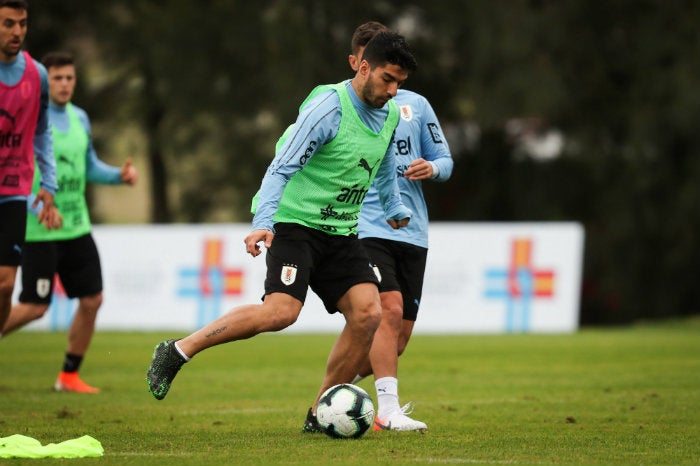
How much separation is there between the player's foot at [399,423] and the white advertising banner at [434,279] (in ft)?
37.8

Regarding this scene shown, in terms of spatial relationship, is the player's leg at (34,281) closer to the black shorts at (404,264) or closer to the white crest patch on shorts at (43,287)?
the white crest patch on shorts at (43,287)

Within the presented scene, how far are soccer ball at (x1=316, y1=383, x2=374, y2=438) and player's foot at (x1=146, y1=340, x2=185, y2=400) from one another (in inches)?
36.2

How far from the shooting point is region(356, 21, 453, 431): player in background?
829cm

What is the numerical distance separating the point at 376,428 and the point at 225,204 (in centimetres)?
2488

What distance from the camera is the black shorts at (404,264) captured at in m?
8.53

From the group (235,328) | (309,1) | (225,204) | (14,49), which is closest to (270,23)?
(309,1)

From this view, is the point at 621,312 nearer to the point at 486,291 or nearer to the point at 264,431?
the point at 486,291

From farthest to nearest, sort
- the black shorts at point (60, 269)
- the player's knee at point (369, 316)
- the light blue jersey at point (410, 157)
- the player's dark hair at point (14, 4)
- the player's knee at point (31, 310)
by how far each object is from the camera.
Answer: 1. the player's knee at point (31, 310)
2. the black shorts at point (60, 269)
3. the light blue jersey at point (410, 157)
4. the player's dark hair at point (14, 4)
5. the player's knee at point (369, 316)

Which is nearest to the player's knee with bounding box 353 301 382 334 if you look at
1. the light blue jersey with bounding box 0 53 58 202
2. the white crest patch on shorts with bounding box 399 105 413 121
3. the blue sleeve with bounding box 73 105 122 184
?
the white crest patch on shorts with bounding box 399 105 413 121

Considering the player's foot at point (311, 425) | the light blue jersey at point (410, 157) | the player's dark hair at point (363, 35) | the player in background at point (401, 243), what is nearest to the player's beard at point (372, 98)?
the player's dark hair at point (363, 35)

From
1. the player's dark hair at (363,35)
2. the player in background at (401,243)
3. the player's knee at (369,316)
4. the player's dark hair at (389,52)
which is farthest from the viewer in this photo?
the player in background at (401,243)

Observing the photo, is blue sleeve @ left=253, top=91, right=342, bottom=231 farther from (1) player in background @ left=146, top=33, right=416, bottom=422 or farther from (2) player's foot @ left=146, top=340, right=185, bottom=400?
(2) player's foot @ left=146, top=340, right=185, bottom=400

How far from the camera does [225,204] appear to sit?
32.7 metres

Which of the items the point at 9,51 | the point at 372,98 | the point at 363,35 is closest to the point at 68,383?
the point at 9,51
